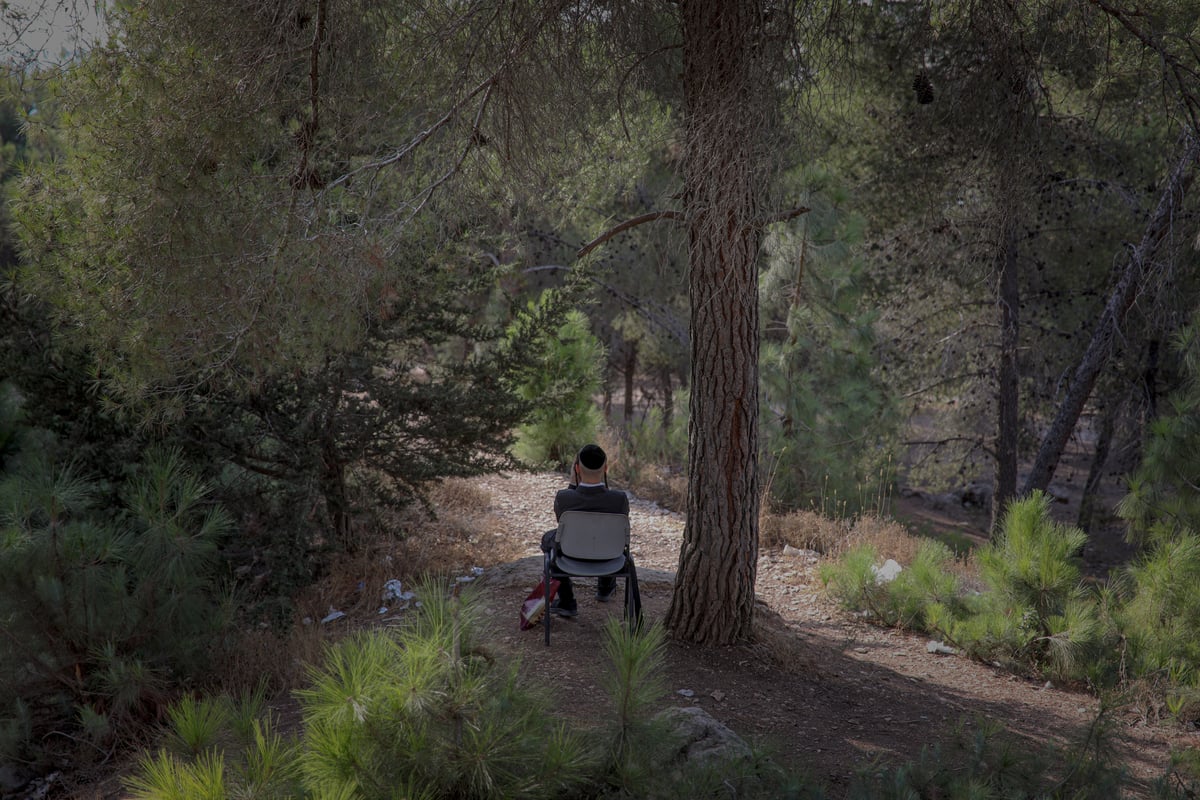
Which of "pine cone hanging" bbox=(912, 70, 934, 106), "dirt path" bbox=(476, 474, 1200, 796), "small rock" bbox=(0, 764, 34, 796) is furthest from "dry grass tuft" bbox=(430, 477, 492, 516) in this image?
"pine cone hanging" bbox=(912, 70, 934, 106)

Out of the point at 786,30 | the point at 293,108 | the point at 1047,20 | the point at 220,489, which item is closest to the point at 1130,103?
the point at 1047,20

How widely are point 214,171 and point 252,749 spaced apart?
267 cm

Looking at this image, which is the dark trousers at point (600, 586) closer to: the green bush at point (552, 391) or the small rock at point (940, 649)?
the small rock at point (940, 649)

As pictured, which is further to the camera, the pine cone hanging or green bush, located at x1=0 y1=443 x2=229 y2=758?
the pine cone hanging

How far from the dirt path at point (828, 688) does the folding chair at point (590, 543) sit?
44 centimetres

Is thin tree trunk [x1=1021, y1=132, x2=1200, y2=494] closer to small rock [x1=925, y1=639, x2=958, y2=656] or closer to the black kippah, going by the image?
A: small rock [x1=925, y1=639, x2=958, y2=656]

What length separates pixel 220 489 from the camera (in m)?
6.14

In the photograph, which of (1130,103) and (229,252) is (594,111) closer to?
(229,252)

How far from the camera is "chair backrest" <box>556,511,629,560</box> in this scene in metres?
4.74

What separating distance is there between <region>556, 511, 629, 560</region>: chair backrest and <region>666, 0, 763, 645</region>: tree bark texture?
1.49ft

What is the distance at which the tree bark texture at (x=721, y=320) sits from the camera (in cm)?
402

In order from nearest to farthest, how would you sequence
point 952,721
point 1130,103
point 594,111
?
point 952,721
point 594,111
point 1130,103

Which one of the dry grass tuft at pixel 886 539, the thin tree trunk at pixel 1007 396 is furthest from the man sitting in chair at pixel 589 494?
the thin tree trunk at pixel 1007 396

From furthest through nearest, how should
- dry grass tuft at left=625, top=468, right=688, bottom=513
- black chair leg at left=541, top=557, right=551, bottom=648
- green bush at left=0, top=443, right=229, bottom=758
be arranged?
dry grass tuft at left=625, top=468, right=688, bottom=513, black chair leg at left=541, top=557, right=551, bottom=648, green bush at left=0, top=443, right=229, bottom=758
